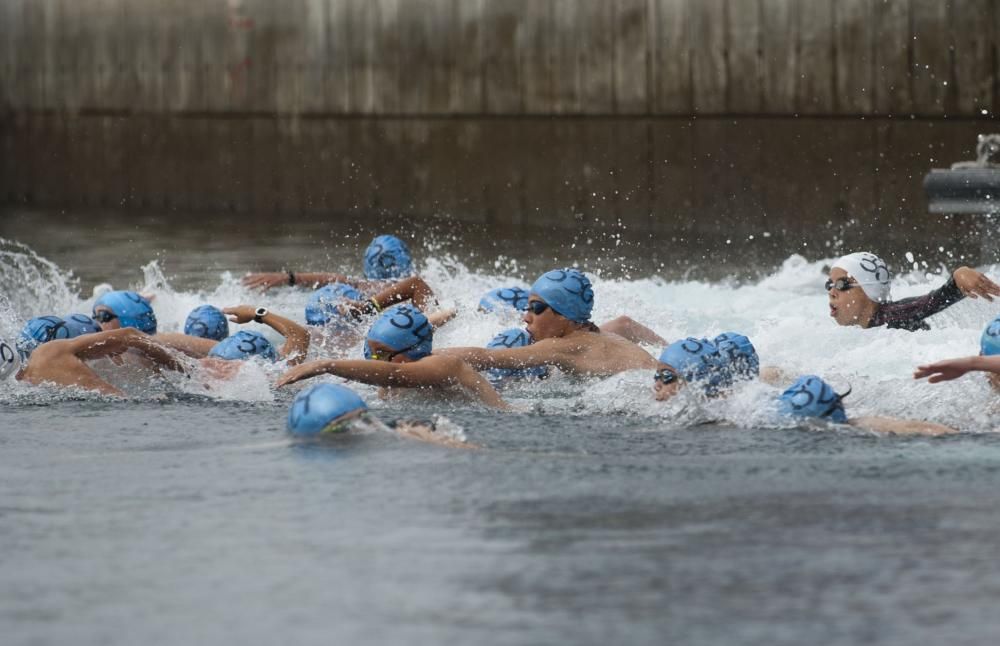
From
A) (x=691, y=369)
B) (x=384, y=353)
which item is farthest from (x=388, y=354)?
(x=691, y=369)

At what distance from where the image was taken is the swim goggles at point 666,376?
754 centimetres

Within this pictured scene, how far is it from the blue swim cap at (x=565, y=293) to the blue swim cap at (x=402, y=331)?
0.72m

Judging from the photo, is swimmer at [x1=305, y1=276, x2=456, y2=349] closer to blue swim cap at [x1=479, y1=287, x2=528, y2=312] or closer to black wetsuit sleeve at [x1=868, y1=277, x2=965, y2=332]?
blue swim cap at [x1=479, y1=287, x2=528, y2=312]

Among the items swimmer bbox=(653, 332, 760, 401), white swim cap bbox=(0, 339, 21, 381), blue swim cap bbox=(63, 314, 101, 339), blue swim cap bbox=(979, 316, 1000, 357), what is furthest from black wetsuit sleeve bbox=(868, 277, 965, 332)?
white swim cap bbox=(0, 339, 21, 381)

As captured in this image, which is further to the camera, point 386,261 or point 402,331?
point 386,261

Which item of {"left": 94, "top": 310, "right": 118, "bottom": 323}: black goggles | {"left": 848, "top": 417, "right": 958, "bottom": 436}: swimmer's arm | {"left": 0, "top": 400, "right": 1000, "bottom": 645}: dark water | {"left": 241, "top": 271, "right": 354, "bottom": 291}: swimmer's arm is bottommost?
{"left": 0, "top": 400, "right": 1000, "bottom": 645}: dark water

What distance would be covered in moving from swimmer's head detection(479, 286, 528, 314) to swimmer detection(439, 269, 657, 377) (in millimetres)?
1965

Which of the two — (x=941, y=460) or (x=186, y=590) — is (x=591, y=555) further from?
(x=941, y=460)

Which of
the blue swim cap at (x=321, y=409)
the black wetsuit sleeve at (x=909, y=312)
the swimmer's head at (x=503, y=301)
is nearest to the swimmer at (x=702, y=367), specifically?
the blue swim cap at (x=321, y=409)

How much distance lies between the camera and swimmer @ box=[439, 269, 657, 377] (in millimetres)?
8109

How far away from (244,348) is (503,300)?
1.97 meters

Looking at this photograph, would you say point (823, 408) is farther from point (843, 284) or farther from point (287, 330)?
point (287, 330)

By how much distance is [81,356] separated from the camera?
8500 millimetres

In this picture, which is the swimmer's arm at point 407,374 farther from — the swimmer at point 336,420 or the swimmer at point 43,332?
the swimmer at point 43,332
